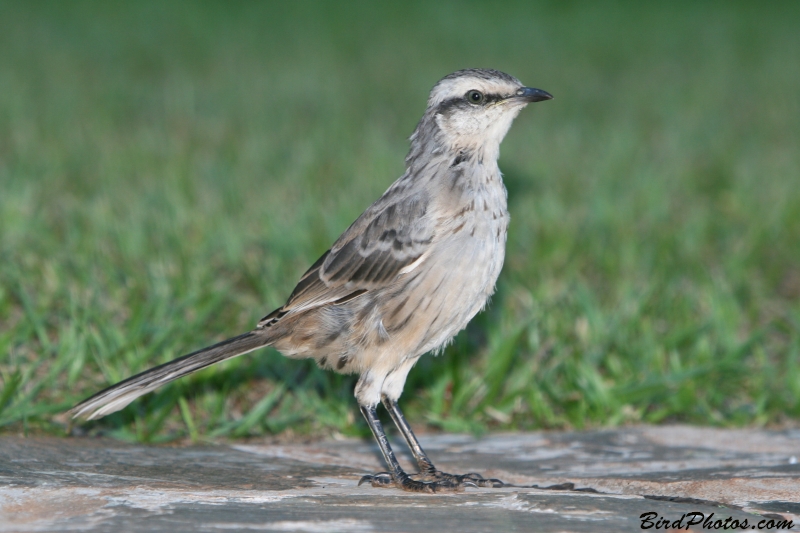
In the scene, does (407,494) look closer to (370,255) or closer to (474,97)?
(370,255)

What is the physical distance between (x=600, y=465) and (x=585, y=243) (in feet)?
8.92

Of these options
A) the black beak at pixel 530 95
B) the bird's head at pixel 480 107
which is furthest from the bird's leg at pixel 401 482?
the black beak at pixel 530 95

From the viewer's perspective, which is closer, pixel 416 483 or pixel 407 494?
pixel 407 494

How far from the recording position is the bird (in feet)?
14.1

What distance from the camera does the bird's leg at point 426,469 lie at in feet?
13.2

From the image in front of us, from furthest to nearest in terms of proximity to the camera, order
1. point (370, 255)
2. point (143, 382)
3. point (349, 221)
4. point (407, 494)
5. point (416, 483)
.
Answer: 1. point (349, 221)
2. point (370, 255)
3. point (143, 382)
4. point (416, 483)
5. point (407, 494)

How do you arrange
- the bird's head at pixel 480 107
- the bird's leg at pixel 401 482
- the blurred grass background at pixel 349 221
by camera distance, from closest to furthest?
1. the bird's leg at pixel 401 482
2. the bird's head at pixel 480 107
3. the blurred grass background at pixel 349 221

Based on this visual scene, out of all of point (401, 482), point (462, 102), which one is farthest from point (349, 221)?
point (401, 482)

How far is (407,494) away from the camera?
3.71 meters

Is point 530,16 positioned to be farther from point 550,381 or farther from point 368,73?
point 550,381

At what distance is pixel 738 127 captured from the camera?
33.2ft

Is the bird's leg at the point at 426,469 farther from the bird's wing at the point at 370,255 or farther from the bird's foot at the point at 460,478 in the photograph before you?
the bird's wing at the point at 370,255

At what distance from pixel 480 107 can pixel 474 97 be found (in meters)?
0.07

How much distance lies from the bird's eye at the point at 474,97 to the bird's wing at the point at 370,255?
1.94 feet
